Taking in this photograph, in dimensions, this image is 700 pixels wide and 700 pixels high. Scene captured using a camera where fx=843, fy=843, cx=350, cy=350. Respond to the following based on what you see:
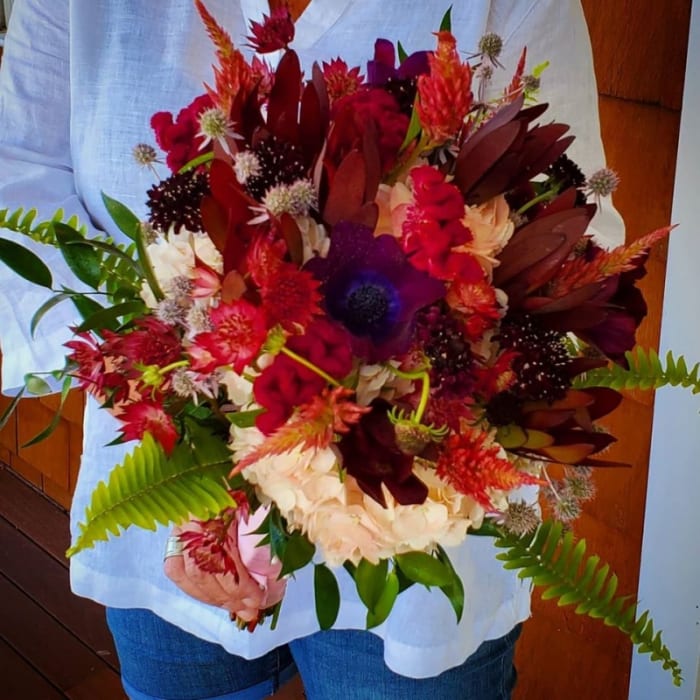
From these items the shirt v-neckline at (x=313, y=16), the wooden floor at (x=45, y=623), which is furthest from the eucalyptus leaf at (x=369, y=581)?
the wooden floor at (x=45, y=623)

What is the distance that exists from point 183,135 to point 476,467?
0.95 ft

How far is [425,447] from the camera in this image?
1.48 ft

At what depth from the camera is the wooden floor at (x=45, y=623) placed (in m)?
1.94

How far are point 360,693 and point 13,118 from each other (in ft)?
2.22

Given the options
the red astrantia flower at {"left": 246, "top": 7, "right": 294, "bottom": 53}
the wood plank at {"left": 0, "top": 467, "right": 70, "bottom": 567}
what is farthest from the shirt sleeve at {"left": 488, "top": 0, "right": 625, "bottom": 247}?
the wood plank at {"left": 0, "top": 467, "right": 70, "bottom": 567}

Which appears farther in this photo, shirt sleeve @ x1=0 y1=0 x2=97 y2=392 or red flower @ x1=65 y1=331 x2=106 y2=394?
shirt sleeve @ x1=0 y1=0 x2=97 y2=392

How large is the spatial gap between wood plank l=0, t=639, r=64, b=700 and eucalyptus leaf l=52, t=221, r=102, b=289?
1.65m

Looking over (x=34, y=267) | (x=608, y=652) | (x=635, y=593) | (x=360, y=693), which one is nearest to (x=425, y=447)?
(x=34, y=267)

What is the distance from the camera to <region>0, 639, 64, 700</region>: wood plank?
1911mm

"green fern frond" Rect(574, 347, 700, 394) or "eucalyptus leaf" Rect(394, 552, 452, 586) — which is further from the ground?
"green fern frond" Rect(574, 347, 700, 394)

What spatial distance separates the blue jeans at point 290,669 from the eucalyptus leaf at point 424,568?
1.04 feet

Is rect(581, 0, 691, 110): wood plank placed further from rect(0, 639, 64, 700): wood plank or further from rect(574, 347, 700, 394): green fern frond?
rect(0, 639, 64, 700): wood plank

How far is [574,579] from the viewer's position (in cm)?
50

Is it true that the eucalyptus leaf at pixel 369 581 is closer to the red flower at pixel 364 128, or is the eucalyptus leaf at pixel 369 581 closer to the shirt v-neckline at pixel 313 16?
the red flower at pixel 364 128
